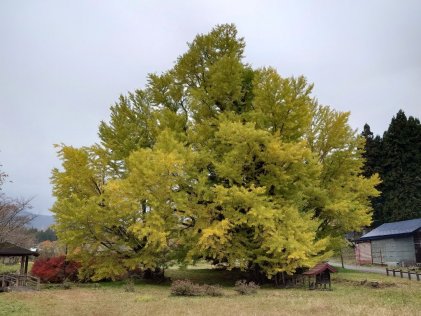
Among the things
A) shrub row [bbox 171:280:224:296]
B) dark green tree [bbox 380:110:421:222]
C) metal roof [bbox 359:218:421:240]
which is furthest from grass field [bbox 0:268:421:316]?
dark green tree [bbox 380:110:421:222]

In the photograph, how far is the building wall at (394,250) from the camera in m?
36.4

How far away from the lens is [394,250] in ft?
126

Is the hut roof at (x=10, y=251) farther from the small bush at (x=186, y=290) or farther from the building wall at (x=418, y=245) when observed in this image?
the building wall at (x=418, y=245)

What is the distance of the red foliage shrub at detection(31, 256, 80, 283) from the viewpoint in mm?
26531

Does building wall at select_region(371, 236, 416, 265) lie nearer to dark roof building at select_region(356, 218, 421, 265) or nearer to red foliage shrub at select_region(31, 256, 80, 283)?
dark roof building at select_region(356, 218, 421, 265)

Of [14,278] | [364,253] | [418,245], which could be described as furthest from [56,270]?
[364,253]

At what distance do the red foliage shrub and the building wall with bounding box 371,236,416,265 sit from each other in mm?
30451

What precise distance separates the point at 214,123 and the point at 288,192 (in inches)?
247

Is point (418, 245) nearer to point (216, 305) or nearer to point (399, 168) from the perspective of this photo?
point (399, 168)

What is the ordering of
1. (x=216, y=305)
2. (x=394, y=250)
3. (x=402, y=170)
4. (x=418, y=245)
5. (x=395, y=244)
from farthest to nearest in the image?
(x=402, y=170) < (x=394, y=250) < (x=395, y=244) < (x=418, y=245) < (x=216, y=305)

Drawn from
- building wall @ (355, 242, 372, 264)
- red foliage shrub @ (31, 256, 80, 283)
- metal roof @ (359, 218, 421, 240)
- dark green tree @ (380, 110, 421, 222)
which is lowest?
red foliage shrub @ (31, 256, 80, 283)

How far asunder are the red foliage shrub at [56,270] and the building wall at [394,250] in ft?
99.9

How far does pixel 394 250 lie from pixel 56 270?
32.0 m

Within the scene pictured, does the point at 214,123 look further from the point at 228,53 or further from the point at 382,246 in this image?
the point at 382,246
